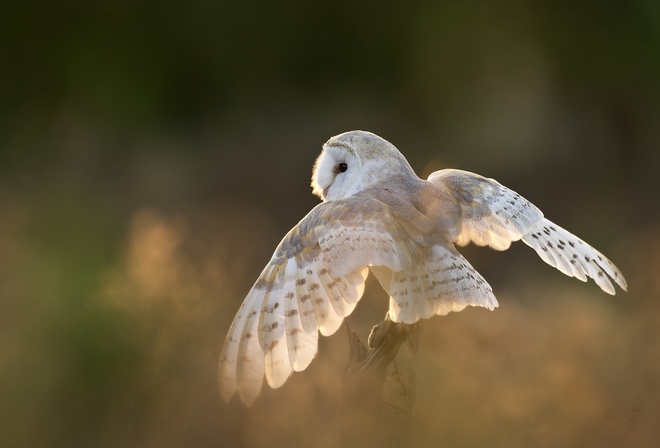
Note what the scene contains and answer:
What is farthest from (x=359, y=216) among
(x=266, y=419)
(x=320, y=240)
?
(x=266, y=419)

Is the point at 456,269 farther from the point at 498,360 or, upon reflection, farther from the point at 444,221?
the point at 498,360

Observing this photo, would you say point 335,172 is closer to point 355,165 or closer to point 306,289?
point 355,165

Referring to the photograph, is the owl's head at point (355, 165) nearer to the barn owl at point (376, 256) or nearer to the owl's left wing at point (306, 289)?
the barn owl at point (376, 256)

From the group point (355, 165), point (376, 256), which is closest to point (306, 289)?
point (376, 256)

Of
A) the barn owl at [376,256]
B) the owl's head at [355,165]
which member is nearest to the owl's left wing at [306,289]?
the barn owl at [376,256]

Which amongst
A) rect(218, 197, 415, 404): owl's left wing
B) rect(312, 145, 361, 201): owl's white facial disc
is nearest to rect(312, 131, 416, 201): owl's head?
rect(312, 145, 361, 201): owl's white facial disc

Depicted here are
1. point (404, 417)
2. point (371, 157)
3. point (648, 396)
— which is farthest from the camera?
point (648, 396)

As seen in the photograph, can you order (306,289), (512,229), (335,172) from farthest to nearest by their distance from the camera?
(335,172), (512,229), (306,289)

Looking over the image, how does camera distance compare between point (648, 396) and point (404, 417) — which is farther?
point (648, 396)
